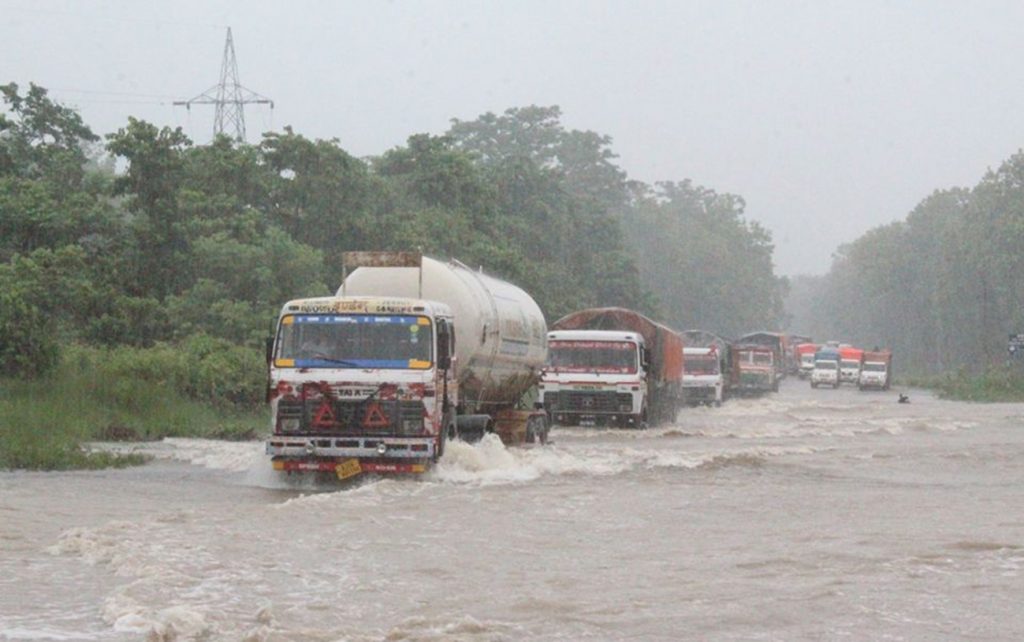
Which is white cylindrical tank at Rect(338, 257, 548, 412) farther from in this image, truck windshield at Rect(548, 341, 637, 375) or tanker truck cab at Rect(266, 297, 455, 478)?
truck windshield at Rect(548, 341, 637, 375)

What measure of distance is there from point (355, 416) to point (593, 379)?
1345cm

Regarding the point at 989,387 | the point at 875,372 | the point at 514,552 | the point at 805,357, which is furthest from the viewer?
the point at 805,357

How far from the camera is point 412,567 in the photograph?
1188 cm

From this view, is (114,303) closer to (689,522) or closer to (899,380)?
(689,522)

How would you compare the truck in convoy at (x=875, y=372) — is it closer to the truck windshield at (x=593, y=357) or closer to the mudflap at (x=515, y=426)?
the truck windshield at (x=593, y=357)

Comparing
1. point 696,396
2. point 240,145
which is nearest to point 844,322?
point 696,396

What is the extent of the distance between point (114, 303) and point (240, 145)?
8.77 m

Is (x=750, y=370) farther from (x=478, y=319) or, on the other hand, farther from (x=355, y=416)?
(x=355, y=416)

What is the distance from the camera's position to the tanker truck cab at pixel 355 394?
57.1ft

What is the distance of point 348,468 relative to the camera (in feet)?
56.9

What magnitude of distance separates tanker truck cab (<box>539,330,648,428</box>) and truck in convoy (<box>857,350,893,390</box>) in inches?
1950

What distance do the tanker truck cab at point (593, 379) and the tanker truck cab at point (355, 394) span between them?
12561 mm

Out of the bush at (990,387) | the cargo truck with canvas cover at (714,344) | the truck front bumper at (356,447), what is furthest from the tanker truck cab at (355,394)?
the bush at (990,387)

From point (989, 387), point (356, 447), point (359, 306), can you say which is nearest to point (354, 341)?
point (359, 306)
